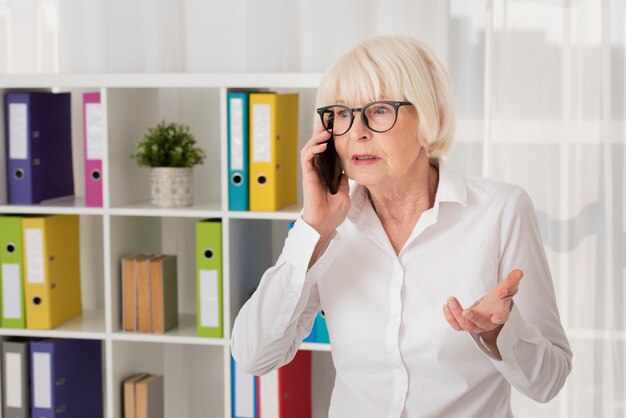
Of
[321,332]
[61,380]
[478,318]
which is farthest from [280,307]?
[61,380]

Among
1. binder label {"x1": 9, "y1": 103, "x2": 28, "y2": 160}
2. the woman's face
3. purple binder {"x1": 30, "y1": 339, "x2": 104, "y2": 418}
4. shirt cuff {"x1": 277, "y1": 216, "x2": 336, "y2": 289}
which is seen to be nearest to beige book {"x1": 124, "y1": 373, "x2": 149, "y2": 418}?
purple binder {"x1": 30, "y1": 339, "x2": 104, "y2": 418}

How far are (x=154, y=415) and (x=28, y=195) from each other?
829 mm

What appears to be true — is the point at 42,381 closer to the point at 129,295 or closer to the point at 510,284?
the point at 129,295

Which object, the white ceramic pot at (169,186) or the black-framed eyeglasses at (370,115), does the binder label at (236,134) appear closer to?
the white ceramic pot at (169,186)

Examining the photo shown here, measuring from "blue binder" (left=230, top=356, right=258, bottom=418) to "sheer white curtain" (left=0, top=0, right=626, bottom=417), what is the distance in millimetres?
833

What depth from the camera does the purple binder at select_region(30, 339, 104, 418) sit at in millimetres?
2887

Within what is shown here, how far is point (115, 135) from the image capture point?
2814 millimetres

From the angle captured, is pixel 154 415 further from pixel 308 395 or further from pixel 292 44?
pixel 292 44

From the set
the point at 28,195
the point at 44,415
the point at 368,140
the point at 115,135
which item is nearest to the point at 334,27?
the point at 115,135

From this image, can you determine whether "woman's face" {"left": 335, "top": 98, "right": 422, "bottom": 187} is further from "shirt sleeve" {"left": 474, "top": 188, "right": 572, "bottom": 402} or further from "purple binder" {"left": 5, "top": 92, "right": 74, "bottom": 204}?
"purple binder" {"left": 5, "top": 92, "right": 74, "bottom": 204}

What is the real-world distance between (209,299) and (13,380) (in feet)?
2.31

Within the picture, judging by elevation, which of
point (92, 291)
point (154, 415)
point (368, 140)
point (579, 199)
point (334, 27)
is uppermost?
point (334, 27)

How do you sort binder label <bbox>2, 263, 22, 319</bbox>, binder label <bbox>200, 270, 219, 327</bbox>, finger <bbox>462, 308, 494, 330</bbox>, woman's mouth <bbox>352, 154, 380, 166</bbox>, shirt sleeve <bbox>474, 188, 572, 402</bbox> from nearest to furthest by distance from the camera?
finger <bbox>462, 308, 494, 330</bbox> < shirt sleeve <bbox>474, 188, 572, 402</bbox> < woman's mouth <bbox>352, 154, 380, 166</bbox> < binder label <bbox>200, 270, 219, 327</bbox> < binder label <bbox>2, 263, 22, 319</bbox>

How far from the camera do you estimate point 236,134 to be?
2.68 metres
